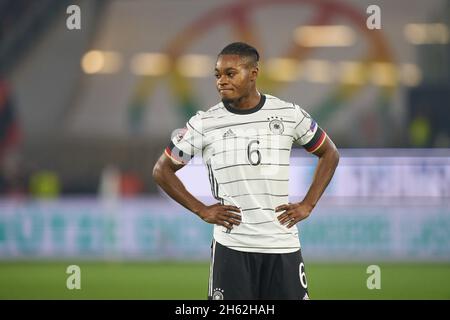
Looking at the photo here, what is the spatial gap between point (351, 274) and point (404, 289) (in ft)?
5.22

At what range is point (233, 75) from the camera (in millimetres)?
4832

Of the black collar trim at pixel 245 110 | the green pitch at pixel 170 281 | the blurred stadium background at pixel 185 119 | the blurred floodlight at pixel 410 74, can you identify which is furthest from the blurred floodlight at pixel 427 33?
the black collar trim at pixel 245 110

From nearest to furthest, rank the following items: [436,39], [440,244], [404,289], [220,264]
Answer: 1. [220,264]
2. [404,289]
3. [440,244]
4. [436,39]

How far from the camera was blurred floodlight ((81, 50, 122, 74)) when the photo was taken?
1686 cm

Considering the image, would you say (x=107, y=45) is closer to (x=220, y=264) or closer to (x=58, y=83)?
(x=58, y=83)

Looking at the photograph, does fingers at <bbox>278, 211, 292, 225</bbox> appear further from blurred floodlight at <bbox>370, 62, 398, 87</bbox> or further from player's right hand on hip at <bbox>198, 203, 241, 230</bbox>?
blurred floodlight at <bbox>370, 62, 398, 87</bbox>

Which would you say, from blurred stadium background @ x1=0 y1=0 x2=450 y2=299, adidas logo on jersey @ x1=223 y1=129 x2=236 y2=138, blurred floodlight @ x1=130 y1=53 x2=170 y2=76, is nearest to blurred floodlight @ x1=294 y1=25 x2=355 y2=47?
blurred stadium background @ x1=0 y1=0 x2=450 y2=299

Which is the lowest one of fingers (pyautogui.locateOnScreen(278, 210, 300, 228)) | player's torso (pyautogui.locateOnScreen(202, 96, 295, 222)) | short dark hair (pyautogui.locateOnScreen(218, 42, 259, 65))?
fingers (pyautogui.locateOnScreen(278, 210, 300, 228))

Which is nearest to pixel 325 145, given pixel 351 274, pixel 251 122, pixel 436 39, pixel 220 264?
pixel 251 122

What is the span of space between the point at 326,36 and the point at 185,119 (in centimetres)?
270

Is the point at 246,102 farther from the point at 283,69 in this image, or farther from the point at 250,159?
the point at 283,69

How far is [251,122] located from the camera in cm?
491

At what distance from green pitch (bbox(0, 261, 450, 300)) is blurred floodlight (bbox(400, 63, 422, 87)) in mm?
3918

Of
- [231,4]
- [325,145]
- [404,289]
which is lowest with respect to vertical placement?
[404,289]
